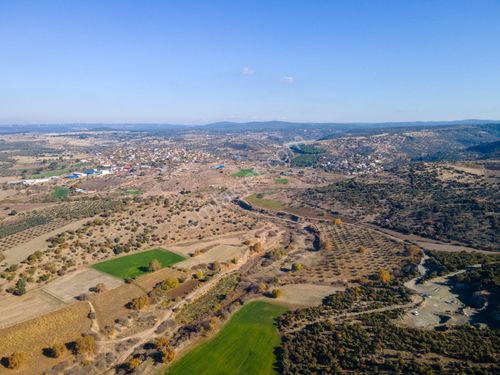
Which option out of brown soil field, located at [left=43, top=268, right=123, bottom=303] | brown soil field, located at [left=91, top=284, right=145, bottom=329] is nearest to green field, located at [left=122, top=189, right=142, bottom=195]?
brown soil field, located at [left=43, top=268, right=123, bottom=303]

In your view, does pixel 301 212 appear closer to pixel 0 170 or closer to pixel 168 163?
pixel 168 163

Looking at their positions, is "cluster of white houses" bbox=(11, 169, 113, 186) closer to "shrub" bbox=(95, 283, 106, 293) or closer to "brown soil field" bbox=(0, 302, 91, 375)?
"shrub" bbox=(95, 283, 106, 293)

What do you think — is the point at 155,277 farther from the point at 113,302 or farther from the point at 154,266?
the point at 113,302

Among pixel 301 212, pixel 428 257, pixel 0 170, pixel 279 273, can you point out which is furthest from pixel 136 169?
pixel 428 257

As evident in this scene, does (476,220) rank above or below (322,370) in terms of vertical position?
above

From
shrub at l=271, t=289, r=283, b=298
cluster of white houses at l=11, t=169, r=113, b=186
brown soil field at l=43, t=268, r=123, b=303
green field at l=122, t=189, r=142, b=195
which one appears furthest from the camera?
cluster of white houses at l=11, t=169, r=113, b=186

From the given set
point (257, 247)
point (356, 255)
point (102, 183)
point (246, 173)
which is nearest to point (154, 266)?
point (257, 247)

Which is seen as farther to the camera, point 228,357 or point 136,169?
point 136,169

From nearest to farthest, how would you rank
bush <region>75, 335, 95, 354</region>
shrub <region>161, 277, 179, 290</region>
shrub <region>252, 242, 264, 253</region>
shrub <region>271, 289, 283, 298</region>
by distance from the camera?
1. bush <region>75, 335, 95, 354</region>
2. shrub <region>271, 289, 283, 298</region>
3. shrub <region>161, 277, 179, 290</region>
4. shrub <region>252, 242, 264, 253</region>
